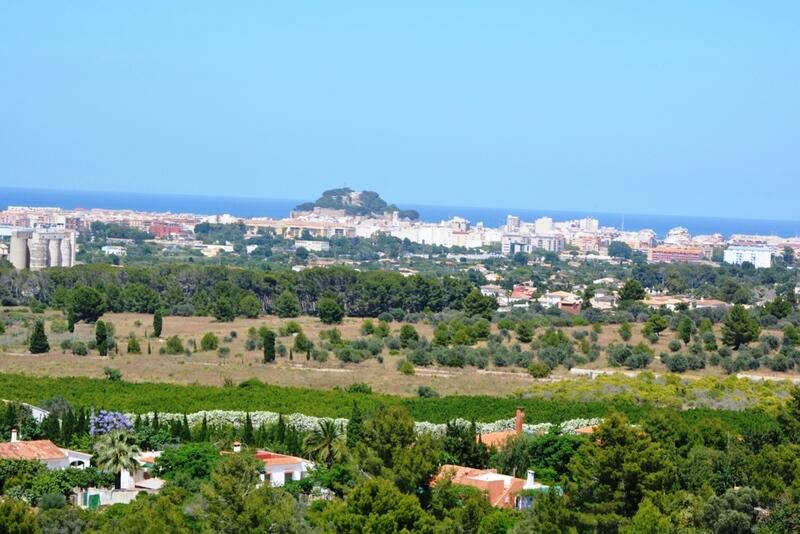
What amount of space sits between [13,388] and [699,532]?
→ 26.4 meters

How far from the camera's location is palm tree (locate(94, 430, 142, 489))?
31.3 m

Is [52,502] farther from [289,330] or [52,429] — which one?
[289,330]

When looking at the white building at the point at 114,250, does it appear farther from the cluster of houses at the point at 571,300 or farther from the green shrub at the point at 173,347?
the green shrub at the point at 173,347

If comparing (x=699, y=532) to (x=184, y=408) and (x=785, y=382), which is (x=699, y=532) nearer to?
(x=184, y=408)

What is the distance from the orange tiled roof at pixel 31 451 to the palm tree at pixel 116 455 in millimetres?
1240

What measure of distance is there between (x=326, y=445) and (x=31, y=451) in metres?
6.90

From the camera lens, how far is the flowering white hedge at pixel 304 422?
3822 cm

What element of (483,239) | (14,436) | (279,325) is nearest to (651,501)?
(14,436)

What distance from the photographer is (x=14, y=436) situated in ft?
→ 112

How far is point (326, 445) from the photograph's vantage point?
33.3 m

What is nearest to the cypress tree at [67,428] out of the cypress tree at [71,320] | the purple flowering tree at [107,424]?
the purple flowering tree at [107,424]

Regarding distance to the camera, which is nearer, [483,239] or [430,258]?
[430,258]

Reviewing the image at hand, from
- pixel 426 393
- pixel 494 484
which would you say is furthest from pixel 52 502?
pixel 426 393

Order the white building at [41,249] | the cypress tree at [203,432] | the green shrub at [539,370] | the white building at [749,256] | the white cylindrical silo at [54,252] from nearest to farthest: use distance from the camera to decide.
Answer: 1. the cypress tree at [203,432]
2. the green shrub at [539,370]
3. the white building at [41,249]
4. the white cylindrical silo at [54,252]
5. the white building at [749,256]
